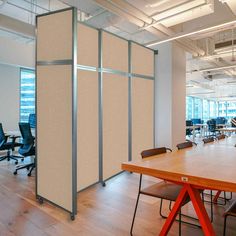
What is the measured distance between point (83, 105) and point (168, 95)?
2.58 metres

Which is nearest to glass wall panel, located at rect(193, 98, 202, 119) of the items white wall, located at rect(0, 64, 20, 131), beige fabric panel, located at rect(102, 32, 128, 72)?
white wall, located at rect(0, 64, 20, 131)

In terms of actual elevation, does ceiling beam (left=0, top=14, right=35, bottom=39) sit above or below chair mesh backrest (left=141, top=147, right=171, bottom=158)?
above

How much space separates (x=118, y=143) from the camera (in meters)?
4.20

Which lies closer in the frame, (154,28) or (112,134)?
(112,134)

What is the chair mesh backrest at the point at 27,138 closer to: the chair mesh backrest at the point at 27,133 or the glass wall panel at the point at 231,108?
the chair mesh backrest at the point at 27,133

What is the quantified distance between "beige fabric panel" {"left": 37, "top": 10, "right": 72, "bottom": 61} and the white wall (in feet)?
13.4

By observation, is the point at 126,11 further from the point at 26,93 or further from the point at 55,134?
the point at 26,93

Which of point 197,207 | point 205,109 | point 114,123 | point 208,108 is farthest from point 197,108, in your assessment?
point 197,207

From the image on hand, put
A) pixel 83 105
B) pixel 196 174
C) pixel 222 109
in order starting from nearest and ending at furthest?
pixel 196 174 < pixel 83 105 < pixel 222 109

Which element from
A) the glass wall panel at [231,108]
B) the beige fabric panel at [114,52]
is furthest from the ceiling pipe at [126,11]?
the glass wall panel at [231,108]

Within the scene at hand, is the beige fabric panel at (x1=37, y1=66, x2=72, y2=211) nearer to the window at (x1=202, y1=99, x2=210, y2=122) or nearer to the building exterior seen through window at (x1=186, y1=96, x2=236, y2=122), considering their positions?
the building exterior seen through window at (x1=186, y1=96, x2=236, y2=122)

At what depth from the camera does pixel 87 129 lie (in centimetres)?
347

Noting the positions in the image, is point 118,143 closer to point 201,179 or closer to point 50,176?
point 50,176

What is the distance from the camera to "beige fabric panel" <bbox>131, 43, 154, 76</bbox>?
15.1ft
